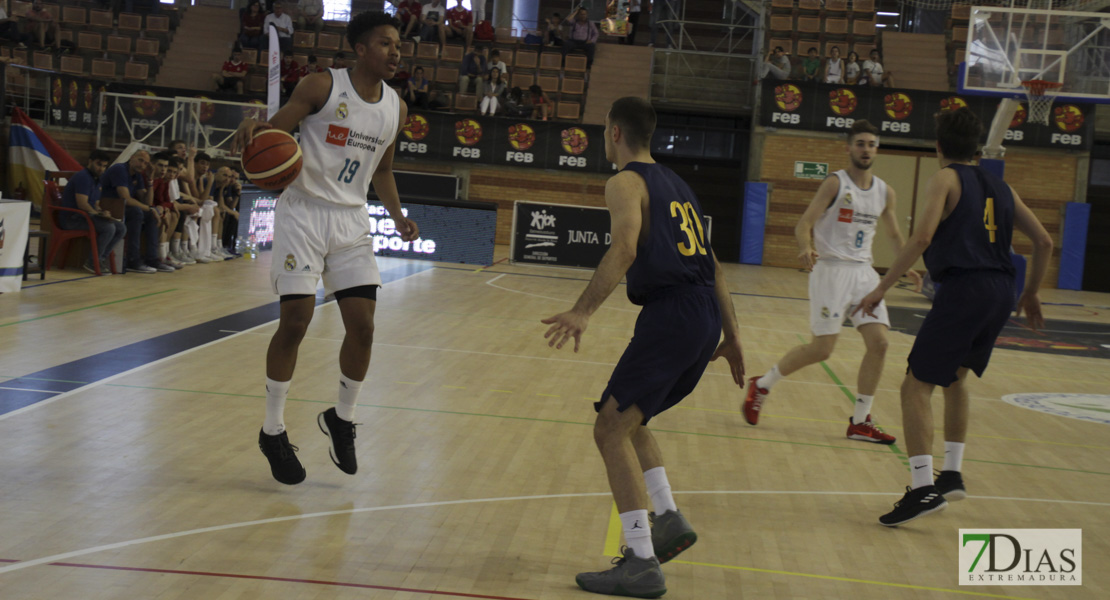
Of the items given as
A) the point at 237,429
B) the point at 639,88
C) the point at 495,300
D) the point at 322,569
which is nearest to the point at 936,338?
the point at 322,569

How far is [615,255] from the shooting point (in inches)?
120

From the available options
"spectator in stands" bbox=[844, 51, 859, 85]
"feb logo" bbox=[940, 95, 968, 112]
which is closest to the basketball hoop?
"feb logo" bbox=[940, 95, 968, 112]

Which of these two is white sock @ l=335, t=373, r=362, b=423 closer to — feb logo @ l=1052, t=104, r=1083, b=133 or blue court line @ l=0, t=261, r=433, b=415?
blue court line @ l=0, t=261, r=433, b=415

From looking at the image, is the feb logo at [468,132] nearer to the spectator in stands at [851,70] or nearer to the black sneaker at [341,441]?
the spectator in stands at [851,70]

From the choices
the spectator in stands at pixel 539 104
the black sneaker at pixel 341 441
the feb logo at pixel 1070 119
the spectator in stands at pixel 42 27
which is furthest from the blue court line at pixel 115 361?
the feb logo at pixel 1070 119

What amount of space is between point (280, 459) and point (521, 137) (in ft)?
55.2

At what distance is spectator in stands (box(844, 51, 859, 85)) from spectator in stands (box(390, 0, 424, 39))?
377 inches

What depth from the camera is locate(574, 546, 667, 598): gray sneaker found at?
10.0 feet

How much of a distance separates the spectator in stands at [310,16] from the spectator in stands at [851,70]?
11727mm

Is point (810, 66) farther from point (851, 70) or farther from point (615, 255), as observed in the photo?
point (615, 255)

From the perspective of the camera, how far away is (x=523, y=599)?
9.93 feet

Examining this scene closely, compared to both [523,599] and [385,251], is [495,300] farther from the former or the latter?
[523,599]

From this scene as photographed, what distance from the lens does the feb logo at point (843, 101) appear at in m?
19.5

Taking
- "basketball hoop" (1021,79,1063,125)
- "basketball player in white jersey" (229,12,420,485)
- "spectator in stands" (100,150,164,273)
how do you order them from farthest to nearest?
"basketball hoop" (1021,79,1063,125), "spectator in stands" (100,150,164,273), "basketball player in white jersey" (229,12,420,485)
